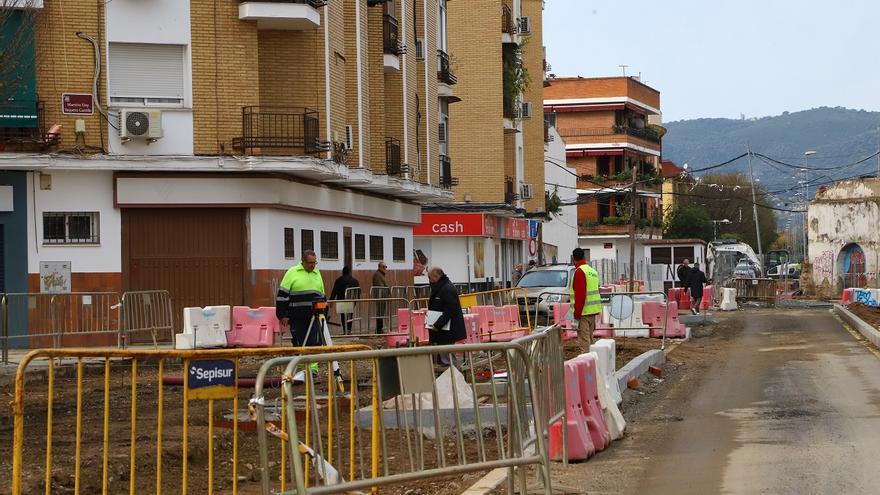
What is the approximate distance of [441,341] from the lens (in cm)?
1770

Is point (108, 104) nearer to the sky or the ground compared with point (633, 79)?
nearer to the ground

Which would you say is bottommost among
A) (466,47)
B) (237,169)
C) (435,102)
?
(237,169)

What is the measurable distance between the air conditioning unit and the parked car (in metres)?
12.5

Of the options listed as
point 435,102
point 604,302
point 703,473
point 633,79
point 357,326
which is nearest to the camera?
point 703,473

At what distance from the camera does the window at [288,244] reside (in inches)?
1238

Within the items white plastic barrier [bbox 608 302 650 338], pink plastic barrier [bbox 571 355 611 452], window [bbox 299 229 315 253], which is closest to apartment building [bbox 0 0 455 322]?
window [bbox 299 229 315 253]

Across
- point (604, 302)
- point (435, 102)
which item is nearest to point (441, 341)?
point (604, 302)

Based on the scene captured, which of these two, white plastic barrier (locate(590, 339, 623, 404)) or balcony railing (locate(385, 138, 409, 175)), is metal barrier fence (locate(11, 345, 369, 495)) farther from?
balcony railing (locate(385, 138, 409, 175))

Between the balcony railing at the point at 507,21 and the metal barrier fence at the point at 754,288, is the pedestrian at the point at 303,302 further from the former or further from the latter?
the metal barrier fence at the point at 754,288

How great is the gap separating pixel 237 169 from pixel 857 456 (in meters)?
19.9

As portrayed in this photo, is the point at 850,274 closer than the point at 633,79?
Yes

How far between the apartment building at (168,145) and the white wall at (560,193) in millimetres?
42020

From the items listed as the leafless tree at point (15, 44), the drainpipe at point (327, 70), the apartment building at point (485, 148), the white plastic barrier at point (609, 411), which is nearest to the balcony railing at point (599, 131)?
the apartment building at point (485, 148)

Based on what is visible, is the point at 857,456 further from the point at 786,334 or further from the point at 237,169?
the point at 786,334
